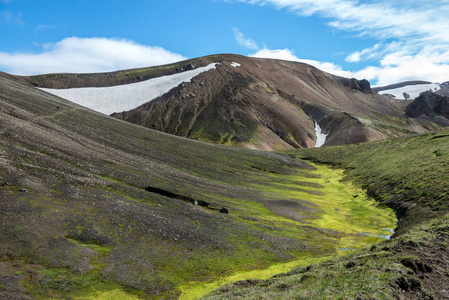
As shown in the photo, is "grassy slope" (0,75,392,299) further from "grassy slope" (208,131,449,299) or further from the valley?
→ "grassy slope" (208,131,449,299)

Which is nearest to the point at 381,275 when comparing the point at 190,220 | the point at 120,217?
the point at 190,220

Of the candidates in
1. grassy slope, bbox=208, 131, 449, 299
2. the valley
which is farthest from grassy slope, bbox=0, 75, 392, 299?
grassy slope, bbox=208, 131, 449, 299

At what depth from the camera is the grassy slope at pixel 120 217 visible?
32594 mm

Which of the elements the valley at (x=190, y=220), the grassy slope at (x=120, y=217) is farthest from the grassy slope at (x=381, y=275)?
the grassy slope at (x=120, y=217)

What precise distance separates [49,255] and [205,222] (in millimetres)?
23233

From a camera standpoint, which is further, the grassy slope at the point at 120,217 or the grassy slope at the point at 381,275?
the grassy slope at the point at 120,217

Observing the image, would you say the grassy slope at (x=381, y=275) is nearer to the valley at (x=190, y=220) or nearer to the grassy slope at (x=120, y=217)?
the valley at (x=190, y=220)

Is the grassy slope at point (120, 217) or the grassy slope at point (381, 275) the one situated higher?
the grassy slope at point (381, 275)

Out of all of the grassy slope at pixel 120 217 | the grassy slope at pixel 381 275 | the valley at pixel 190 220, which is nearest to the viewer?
the grassy slope at pixel 381 275

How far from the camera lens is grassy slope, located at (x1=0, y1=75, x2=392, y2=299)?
32.6 metres

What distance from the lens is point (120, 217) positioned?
45594 millimetres

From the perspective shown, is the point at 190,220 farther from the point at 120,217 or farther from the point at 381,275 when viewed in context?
the point at 381,275

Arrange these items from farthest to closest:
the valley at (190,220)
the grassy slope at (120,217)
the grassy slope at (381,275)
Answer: the grassy slope at (120,217)
the valley at (190,220)
the grassy slope at (381,275)

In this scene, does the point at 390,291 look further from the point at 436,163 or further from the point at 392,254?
the point at 436,163
